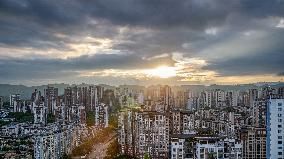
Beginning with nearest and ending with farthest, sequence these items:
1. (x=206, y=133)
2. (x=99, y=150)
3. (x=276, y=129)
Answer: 1. (x=276, y=129)
2. (x=206, y=133)
3. (x=99, y=150)

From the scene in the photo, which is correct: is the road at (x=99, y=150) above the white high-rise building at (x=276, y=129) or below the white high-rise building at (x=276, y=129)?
below

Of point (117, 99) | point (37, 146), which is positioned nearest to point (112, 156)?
point (37, 146)

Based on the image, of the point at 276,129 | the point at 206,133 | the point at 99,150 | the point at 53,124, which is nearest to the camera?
the point at 276,129

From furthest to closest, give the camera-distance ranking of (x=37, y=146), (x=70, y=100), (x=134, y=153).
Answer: (x=70, y=100), (x=134, y=153), (x=37, y=146)

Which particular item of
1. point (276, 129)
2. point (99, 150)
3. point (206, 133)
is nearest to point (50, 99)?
point (99, 150)

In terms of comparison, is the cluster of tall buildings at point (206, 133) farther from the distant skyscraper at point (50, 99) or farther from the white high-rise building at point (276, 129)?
the distant skyscraper at point (50, 99)

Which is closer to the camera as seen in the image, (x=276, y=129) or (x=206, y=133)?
(x=276, y=129)

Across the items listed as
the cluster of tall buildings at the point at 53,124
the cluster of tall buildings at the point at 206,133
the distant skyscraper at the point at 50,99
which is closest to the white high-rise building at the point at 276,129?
the cluster of tall buildings at the point at 206,133

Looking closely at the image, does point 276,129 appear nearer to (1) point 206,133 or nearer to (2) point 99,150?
(1) point 206,133

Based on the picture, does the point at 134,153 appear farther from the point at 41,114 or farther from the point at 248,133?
the point at 41,114
